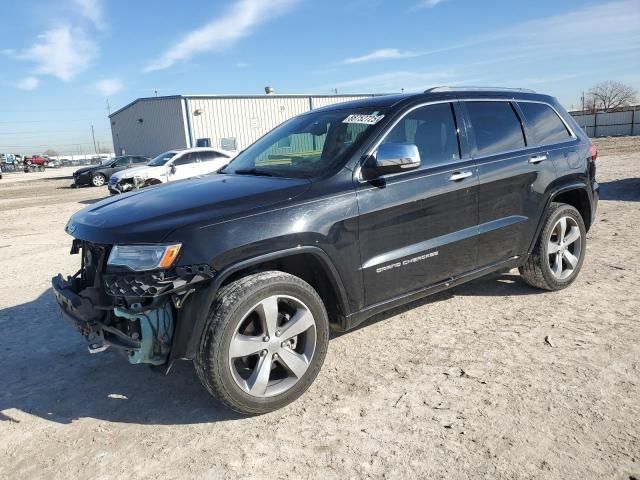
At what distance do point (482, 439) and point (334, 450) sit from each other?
78 centimetres

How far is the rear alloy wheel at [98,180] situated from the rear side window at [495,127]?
24.5 metres

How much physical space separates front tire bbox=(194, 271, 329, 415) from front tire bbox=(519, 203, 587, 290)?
2.42m

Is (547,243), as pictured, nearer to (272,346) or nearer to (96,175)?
(272,346)

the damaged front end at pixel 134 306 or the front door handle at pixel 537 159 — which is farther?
the front door handle at pixel 537 159

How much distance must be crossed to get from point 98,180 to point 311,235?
2509cm

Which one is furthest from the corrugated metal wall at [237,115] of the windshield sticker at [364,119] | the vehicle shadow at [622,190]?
the windshield sticker at [364,119]

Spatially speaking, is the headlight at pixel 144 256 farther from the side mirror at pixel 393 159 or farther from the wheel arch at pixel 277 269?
the side mirror at pixel 393 159

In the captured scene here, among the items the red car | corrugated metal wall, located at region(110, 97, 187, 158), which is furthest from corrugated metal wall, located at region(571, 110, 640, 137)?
the red car

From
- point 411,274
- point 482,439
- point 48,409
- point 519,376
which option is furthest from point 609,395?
point 48,409

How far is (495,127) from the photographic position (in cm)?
428

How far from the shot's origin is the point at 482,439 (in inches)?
105

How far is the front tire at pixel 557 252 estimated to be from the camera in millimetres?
4582

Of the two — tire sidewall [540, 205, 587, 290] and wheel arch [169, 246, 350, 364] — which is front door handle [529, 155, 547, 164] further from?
wheel arch [169, 246, 350, 364]

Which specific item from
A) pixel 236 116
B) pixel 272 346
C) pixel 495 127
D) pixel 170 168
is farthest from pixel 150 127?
pixel 272 346
